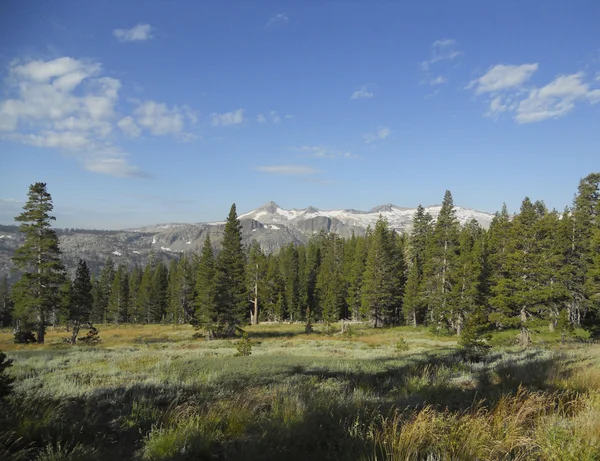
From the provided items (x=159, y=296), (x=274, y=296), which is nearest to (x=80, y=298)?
(x=274, y=296)

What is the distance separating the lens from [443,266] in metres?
47.8

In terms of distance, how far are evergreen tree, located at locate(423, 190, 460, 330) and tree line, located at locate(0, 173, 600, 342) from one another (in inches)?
5.9

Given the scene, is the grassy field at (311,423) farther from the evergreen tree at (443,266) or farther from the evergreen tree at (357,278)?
the evergreen tree at (357,278)

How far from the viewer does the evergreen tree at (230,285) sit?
4088 cm

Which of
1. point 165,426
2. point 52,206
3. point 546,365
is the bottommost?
point 546,365

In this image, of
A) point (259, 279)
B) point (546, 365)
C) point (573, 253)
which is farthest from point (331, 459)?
point (259, 279)

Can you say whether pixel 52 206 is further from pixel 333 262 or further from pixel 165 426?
pixel 333 262

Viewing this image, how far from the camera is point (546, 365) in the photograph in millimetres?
10836

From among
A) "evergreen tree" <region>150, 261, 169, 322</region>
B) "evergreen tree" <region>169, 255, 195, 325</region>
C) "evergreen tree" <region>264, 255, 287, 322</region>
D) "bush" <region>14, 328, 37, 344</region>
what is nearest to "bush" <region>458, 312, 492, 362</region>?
"bush" <region>14, 328, 37, 344</region>

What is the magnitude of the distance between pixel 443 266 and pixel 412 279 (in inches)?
352

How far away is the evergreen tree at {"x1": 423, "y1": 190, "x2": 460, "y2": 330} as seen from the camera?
45875 mm

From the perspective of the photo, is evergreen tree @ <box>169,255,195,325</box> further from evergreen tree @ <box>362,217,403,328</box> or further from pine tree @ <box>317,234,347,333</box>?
evergreen tree @ <box>362,217,403,328</box>

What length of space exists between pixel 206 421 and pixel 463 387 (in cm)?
650

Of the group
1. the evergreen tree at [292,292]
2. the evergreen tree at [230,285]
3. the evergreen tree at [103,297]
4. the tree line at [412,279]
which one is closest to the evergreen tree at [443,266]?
the tree line at [412,279]
